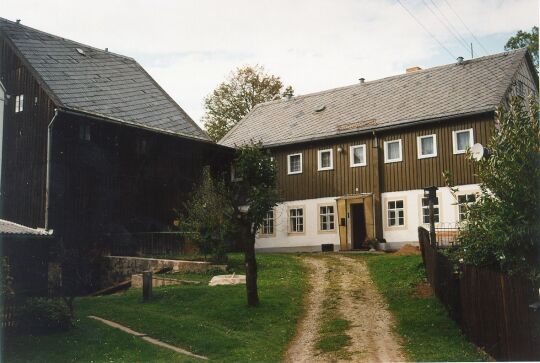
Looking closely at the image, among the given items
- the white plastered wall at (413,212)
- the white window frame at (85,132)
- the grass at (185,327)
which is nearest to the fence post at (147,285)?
the grass at (185,327)

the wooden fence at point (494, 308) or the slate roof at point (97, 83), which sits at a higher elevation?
the slate roof at point (97, 83)

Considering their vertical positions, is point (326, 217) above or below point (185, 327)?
above

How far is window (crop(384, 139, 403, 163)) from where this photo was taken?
1037 inches

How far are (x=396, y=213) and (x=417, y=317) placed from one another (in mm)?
13001

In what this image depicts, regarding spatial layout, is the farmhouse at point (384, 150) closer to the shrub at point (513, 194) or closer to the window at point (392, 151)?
the window at point (392, 151)

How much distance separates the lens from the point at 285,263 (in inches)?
875

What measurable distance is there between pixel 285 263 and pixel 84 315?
9.18m

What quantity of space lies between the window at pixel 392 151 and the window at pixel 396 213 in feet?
6.61

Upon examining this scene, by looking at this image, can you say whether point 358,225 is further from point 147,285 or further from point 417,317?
point 417,317

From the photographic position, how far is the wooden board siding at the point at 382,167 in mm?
24203

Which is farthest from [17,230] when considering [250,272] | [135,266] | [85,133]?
[250,272]

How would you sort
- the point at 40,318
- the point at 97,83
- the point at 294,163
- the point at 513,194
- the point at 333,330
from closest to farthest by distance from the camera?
the point at 513,194 → the point at 333,330 → the point at 40,318 → the point at 97,83 → the point at 294,163

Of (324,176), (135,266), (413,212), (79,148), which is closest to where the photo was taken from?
(135,266)

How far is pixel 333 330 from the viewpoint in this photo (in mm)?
12766
